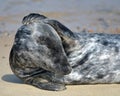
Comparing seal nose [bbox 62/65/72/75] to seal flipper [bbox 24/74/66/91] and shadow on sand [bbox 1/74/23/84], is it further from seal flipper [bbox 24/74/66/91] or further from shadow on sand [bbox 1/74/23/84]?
shadow on sand [bbox 1/74/23/84]

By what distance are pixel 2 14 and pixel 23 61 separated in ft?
21.8

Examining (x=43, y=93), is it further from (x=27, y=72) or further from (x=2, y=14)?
(x=2, y=14)

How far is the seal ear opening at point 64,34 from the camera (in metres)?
6.03

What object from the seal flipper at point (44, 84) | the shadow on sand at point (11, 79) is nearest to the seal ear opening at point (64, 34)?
the seal flipper at point (44, 84)

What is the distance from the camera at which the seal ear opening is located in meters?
6.03

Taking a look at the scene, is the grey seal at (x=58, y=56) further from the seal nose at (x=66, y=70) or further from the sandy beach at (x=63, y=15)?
the sandy beach at (x=63, y=15)

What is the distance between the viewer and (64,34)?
19.9 ft

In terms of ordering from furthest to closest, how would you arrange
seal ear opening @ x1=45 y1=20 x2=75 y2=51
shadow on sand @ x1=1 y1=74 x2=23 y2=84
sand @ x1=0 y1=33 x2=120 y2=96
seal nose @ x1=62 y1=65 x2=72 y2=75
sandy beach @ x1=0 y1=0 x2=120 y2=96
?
1. sandy beach @ x1=0 y1=0 x2=120 y2=96
2. shadow on sand @ x1=1 y1=74 x2=23 y2=84
3. seal ear opening @ x1=45 y1=20 x2=75 y2=51
4. seal nose @ x1=62 y1=65 x2=72 y2=75
5. sand @ x1=0 y1=33 x2=120 y2=96

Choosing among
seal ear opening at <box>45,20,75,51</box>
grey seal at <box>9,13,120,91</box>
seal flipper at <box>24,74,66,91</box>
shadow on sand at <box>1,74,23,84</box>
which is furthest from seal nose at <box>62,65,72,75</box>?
shadow on sand at <box>1,74,23,84</box>

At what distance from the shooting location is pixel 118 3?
42.6 ft

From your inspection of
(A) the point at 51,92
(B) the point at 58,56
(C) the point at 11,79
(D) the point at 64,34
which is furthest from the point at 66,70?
(C) the point at 11,79

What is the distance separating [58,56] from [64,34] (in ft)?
1.10

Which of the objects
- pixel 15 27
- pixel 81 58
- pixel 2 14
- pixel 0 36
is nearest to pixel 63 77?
pixel 81 58

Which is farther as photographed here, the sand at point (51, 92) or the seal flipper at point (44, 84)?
the seal flipper at point (44, 84)
